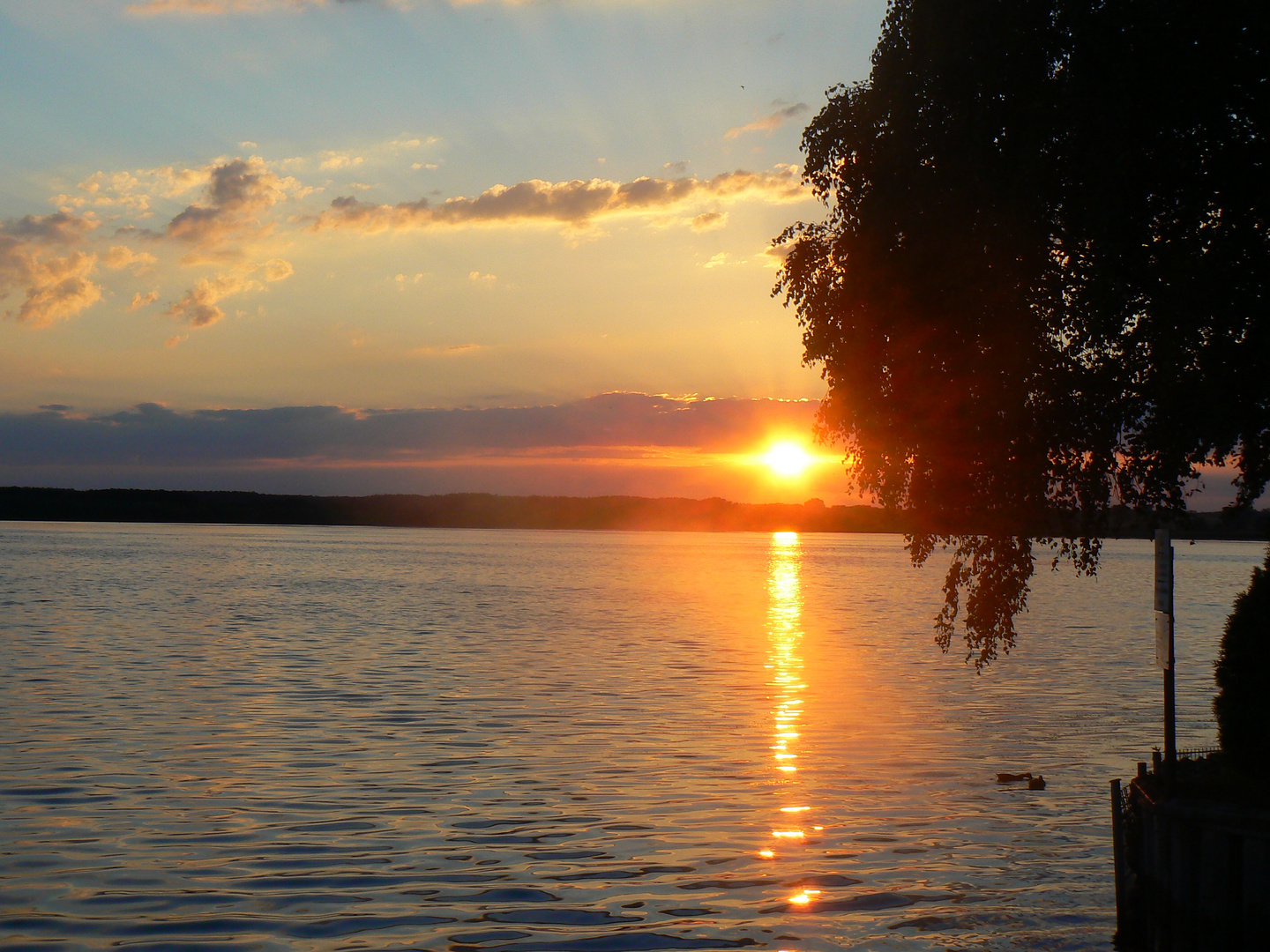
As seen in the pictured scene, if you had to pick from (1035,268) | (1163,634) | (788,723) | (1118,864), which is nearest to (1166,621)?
(1163,634)

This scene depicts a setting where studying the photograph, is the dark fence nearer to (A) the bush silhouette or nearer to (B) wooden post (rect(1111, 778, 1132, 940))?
(B) wooden post (rect(1111, 778, 1132, 940))

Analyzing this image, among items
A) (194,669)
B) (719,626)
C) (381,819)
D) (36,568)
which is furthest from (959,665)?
(36,568)

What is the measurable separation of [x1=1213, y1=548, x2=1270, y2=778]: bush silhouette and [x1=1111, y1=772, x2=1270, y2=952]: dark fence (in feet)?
3.14

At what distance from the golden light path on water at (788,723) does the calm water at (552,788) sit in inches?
3.8

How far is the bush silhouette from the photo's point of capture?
10367mm

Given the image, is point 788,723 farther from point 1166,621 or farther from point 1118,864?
point 1166,621

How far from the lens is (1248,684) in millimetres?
10539

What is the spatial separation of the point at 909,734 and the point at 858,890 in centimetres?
1069

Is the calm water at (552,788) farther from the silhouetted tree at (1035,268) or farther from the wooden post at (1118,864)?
the silhouetted tree at (1035,268)

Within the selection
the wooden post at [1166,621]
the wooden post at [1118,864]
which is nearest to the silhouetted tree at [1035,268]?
the wooden post at [1166,621]

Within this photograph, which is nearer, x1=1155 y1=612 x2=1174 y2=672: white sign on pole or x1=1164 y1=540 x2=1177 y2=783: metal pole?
x1=1164 y1=540 x2=1177 y2=783: metal pole

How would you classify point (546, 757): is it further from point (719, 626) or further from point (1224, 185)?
point (719, 626)

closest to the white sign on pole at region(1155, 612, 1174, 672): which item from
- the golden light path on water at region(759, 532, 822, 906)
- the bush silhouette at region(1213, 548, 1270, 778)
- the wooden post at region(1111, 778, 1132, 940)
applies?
the bush silhouette at region(1213, 548, 1270, 778)

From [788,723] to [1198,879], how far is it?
14.0 m
